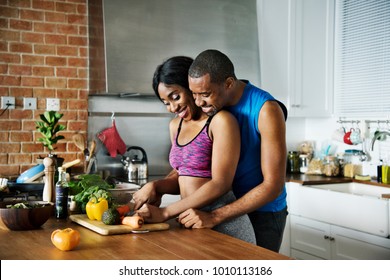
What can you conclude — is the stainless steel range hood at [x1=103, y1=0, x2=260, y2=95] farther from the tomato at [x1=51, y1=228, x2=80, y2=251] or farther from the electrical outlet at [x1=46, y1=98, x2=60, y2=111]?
the tomato at [x1=51, y1=228, x2=80, y2=251]

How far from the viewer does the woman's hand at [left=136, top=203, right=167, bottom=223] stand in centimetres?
203

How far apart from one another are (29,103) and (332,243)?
2.35 metres

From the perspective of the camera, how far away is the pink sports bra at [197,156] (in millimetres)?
2105

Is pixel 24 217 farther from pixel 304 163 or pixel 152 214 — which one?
pixel 304 163

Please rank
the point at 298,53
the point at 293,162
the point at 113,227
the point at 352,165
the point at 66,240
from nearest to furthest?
the point at 66,240 < the point at 113,227 < the point at 352,165 < the point at 298,53 < the point at 293,162

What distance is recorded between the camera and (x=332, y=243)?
11.9ft

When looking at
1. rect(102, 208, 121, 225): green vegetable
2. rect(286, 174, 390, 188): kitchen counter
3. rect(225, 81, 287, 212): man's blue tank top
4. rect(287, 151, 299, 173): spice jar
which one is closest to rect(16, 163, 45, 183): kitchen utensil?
rect(102, 208, 121, 225): green vegetable

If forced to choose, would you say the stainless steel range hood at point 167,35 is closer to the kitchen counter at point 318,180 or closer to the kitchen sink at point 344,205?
the kitchen counter at point 318,180

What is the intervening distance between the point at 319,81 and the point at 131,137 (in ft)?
5.30

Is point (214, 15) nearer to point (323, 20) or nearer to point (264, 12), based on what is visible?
point (264, 12)

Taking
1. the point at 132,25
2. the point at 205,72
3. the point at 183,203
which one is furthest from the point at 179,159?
the point at 132,25

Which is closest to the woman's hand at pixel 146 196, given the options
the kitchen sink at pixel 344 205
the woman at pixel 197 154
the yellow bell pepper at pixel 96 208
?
the woman at pixel 197 154

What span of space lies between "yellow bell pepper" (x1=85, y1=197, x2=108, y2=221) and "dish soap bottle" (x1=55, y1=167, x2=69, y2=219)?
0.16 meters

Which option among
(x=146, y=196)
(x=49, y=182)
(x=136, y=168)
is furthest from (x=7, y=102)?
(x=146, y=196)
